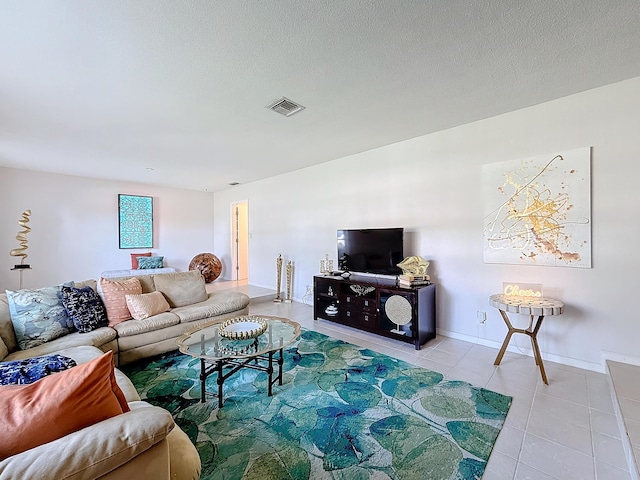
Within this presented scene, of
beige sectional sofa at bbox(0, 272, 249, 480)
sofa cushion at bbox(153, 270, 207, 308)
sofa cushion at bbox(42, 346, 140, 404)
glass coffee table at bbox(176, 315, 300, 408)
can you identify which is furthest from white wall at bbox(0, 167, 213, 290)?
glass coffee table at bbox(176, 315, 300, 408)

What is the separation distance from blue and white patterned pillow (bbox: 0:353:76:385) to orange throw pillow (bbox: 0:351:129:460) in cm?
32

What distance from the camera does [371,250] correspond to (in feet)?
12.4

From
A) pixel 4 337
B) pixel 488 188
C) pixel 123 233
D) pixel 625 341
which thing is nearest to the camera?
pixel 4 337

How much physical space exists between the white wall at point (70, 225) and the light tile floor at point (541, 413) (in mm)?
5778

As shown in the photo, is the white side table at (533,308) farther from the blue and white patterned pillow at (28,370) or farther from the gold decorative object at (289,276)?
the gold decorative object at (289,276)

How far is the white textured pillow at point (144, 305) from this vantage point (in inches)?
110

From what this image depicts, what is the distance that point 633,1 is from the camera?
5.08 feet

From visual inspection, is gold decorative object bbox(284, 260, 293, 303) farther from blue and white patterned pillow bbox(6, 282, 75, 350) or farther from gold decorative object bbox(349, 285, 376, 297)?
blue and white patterned pillow bbox(6, 282, 75, 350)

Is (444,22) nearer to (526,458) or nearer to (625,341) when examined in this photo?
(526,458)

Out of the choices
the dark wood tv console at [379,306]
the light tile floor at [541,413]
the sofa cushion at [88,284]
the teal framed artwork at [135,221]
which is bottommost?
the light tile floor at [541,413]

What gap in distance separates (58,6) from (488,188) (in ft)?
11.9

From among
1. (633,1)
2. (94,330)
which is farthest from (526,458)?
(94,330)

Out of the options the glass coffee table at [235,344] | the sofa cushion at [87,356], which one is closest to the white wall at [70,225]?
the sofa cushion at [87,356]

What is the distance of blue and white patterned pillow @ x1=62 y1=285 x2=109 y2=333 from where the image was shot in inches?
95.7
